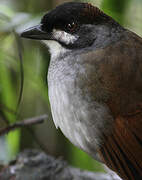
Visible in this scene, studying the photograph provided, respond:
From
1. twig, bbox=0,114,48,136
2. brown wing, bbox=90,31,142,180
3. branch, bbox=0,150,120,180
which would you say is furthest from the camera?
branch, bbox=0,150,120,180

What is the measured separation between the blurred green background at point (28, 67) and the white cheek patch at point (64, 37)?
0.23m

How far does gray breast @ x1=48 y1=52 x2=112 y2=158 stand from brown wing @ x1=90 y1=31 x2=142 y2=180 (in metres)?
0.06

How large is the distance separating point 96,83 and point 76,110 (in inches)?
6.3

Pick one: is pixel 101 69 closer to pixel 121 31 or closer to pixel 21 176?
pixel 121 31

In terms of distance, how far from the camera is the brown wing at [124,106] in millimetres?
2457

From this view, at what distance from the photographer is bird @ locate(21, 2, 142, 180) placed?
2.46 meters

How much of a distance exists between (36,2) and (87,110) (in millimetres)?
1353

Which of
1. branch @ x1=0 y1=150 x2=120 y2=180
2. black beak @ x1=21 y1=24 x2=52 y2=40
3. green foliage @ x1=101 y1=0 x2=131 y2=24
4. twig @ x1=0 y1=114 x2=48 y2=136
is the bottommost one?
branch @ x1=0 y1=150 x2=120 y2=180

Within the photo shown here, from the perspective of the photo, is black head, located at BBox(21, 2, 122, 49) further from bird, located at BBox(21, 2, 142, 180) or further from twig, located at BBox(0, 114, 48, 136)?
twig, located at BBox(0, 114, 48, 136)

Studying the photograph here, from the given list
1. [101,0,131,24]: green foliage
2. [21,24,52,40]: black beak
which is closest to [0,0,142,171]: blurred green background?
[101,0,131,24]: green foliage

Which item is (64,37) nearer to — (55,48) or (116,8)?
(55,48)

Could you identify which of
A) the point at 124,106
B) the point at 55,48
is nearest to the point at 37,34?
the point at 55,48

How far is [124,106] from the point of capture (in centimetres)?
246

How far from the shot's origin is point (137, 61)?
2527mm
